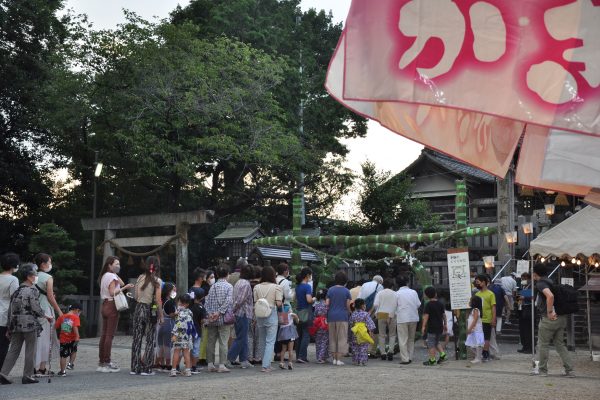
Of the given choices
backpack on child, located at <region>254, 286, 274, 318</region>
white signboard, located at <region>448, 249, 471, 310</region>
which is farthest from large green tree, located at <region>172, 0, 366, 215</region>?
backpack on child, located at <region>254, 286, 274, 318</region>

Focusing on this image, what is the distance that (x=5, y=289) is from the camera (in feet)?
35.4

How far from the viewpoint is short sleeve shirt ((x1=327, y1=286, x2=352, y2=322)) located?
49.4 feet

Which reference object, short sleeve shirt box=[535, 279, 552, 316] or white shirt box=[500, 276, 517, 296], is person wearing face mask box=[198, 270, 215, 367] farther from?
white shirt box=[500, 276, 517, 296]

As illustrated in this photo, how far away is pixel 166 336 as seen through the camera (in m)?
13.5

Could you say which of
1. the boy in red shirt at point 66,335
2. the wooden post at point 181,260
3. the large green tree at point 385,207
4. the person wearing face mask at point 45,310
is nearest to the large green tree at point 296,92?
the large green tree at point 385,207

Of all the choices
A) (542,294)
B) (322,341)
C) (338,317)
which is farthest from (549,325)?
(322,341)

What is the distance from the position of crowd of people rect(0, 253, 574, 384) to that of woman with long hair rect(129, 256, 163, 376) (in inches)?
0.6

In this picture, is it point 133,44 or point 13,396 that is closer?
point 13,396

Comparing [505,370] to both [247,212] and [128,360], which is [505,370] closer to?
[128,360]

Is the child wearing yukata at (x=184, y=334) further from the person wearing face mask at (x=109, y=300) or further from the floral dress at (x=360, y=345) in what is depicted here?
the floral dress at (x=360, y=345)

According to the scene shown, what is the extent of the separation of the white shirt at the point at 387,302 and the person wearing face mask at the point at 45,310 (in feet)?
22.7

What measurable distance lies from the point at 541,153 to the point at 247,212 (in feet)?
90.0

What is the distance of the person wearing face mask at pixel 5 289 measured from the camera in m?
10.8

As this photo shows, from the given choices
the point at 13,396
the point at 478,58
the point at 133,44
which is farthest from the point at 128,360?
the point at 133,44
